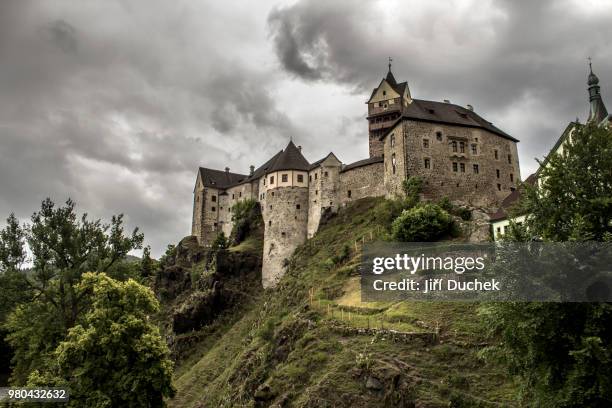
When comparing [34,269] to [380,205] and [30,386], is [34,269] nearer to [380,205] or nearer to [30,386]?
[30,386]

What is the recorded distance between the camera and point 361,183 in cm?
7150

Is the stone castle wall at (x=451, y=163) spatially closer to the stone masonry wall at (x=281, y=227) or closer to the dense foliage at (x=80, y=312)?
the stone masonry wall at (x=281, y=227)

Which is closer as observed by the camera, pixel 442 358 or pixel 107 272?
pixel 442 358

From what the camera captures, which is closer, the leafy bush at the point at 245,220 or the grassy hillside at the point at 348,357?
the grassy hillside at the point at 348,357

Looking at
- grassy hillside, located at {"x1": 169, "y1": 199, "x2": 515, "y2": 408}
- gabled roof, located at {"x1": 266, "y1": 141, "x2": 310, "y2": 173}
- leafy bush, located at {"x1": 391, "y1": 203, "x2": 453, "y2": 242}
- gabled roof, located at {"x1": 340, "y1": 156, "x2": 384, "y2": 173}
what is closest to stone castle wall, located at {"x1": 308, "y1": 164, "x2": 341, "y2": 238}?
gabled roof, located at {"x1": 340, "y1": 156, "x2": 384, "y2": 173}

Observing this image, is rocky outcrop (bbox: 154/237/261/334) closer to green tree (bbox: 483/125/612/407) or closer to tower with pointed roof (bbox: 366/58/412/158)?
tower with pointed roof (bbox: 366/58/412/158)

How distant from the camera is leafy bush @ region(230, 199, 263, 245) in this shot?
84.6 m

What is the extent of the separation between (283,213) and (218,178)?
31946 millimetres

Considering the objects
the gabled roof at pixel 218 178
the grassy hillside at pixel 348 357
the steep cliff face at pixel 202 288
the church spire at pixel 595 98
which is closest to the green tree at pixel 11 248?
the grassy hillside at pixel 348 357

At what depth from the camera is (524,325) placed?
20.7 metres

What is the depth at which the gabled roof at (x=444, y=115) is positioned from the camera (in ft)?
212

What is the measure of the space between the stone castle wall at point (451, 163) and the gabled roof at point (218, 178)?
43.7 meters

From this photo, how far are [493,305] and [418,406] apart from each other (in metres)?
9.80

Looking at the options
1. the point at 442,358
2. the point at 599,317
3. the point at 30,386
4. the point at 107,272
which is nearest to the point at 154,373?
the point at 30,386
